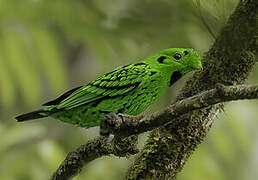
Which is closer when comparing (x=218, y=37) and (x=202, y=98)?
(x=202, y=98)

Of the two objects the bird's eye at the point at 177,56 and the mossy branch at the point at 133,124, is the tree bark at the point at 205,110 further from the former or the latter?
the bird's eye at the point at 177,56

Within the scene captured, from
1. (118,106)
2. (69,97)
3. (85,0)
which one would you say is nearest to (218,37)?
(118,106)

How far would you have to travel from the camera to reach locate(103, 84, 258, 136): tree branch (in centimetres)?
173

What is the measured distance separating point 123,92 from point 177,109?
868 mm

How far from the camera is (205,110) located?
7.79ft

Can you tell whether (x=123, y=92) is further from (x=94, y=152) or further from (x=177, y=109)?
(x=177, y=109)

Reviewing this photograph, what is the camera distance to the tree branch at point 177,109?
5.68 ft

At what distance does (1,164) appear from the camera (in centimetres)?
456

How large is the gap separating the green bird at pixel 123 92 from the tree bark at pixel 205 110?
239 millimetres

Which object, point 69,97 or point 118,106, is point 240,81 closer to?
point 118,106

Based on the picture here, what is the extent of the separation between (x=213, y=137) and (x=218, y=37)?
1.88 meters

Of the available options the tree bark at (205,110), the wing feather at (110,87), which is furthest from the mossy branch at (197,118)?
the wing feather at (110,87)

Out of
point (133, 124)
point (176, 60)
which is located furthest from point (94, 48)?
point (133, 124)

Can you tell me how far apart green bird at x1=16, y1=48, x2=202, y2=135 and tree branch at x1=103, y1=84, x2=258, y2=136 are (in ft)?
2.28
